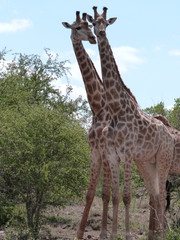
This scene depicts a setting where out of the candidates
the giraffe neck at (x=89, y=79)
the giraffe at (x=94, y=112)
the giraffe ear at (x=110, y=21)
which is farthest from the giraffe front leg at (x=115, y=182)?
the giraffe ear at (x=110, y=21)

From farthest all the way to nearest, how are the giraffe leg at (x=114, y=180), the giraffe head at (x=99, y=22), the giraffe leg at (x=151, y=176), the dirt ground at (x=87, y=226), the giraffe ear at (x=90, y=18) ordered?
the dirt ground at (x=87, y=226)
the giraffe leg at (x=151, y=176)
the giraffe ear at (x=90, y=18)
the giraffe head at (x=99, y=22)
the giraffe leg at (x=114, y=180)

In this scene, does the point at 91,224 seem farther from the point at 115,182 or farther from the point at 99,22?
the point at 99,22

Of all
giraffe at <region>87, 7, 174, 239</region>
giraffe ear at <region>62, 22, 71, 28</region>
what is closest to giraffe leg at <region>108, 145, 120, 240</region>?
giraffe at <region>87, 7, 174, 239</region>

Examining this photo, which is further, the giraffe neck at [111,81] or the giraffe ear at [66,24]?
the giraffe ear at [66,24]

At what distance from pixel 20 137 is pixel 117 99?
250 cm

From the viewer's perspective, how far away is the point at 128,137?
10.4 m

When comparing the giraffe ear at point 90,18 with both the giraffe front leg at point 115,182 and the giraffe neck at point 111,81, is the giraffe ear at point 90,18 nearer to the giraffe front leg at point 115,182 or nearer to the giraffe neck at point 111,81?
the giraffe neck at point 111,81

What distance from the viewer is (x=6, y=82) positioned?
16.6 meters

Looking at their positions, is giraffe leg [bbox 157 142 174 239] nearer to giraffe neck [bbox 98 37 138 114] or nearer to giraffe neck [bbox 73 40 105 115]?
giraffe neck [bbox 98 37 138 114]

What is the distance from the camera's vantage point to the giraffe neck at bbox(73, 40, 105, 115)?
11.2m

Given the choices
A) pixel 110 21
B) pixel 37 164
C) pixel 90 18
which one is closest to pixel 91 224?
pixel 37 164

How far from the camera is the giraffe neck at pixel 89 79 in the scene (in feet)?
36.9

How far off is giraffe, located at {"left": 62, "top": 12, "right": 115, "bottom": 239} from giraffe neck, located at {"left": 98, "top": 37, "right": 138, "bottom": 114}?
1.22ft

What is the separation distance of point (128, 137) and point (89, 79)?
5.14ft
